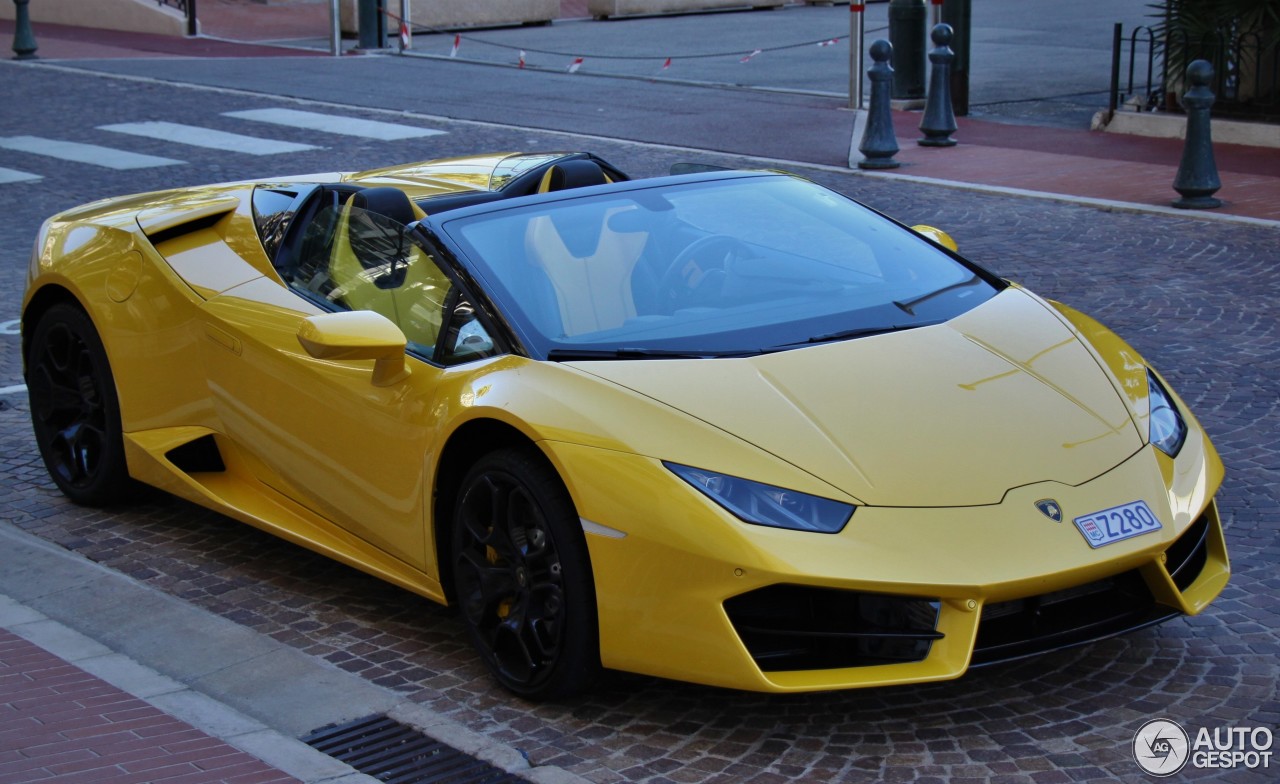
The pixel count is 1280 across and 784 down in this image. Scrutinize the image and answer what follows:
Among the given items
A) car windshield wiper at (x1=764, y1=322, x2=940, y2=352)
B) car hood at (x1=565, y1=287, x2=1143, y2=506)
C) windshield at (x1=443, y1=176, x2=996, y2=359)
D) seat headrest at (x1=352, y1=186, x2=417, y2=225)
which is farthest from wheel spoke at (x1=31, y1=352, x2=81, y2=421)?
car windshield wiper at (x1=764, y1=322, x2=940, y2=352)

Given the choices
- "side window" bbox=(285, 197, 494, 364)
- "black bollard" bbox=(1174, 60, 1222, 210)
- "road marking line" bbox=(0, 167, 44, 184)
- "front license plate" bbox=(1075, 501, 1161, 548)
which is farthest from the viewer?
"road marking line" bbox=(0, 167, 44, 184)

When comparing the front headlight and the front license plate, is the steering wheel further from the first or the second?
the front license plate

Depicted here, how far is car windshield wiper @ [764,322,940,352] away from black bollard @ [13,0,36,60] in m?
20.9

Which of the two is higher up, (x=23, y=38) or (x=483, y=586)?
(x=23, y=38)

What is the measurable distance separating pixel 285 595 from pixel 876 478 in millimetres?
2251

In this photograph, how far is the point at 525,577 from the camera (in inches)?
166

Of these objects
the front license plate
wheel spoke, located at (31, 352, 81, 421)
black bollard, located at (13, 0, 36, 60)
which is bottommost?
wheel spoke, located at (31, 352, 81, 421)

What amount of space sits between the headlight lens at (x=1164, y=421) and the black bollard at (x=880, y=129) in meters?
8.80

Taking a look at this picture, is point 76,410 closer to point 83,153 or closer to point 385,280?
point 385,280

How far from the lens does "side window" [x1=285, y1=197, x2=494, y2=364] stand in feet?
15.3

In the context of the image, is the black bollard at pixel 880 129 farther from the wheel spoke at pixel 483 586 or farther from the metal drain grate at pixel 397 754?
the metal drain grate at pixel 397 754

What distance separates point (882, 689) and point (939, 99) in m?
10.7

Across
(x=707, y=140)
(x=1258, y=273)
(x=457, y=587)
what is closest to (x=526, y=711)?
(x=457, y=587)

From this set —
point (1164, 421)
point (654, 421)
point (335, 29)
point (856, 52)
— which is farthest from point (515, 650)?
point (335, 29)
